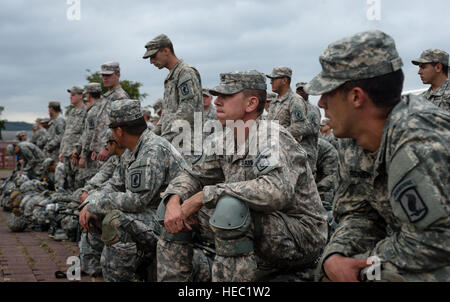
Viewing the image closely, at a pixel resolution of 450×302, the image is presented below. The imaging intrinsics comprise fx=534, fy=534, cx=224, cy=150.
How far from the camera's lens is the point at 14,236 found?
827 centimetres

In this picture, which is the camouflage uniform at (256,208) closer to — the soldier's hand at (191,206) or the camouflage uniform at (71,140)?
the soldier's hand at (191,206)

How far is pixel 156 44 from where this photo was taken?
6.48 m

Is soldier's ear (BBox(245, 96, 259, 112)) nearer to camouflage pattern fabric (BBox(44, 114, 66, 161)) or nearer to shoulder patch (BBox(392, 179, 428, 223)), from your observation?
shoulder patch (BBox(392, 179, 428, 223))

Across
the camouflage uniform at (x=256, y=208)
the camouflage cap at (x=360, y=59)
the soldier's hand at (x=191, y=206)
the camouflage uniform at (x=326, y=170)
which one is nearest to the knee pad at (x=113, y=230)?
the camouflage uniform at (x=256, y=208)

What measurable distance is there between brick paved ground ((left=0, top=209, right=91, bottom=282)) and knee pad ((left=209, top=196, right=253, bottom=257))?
2563 millimetres

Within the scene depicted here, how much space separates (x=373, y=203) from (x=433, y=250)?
54cm

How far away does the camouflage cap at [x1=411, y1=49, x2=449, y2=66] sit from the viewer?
260 inches

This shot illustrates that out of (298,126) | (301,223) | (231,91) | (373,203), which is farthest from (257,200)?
(298,126)

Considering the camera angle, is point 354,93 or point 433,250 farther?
point 354,93

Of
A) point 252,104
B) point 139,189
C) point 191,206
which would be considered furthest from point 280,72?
point 191,206

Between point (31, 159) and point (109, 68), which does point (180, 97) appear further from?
point (31, 159)

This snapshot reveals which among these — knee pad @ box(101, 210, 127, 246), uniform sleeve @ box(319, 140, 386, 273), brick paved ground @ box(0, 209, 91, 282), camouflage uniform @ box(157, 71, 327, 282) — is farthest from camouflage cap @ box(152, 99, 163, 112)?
uniform sleeve @ box(319, 140, 386, 273)
